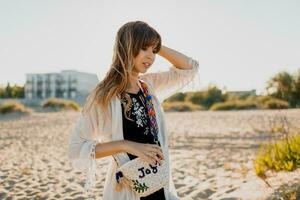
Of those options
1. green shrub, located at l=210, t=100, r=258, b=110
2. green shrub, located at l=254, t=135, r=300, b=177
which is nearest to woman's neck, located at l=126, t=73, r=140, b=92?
green shrub, located at l=254, t=135, r=300, b=177

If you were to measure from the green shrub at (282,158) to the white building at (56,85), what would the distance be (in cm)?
6999

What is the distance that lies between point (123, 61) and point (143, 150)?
460mm

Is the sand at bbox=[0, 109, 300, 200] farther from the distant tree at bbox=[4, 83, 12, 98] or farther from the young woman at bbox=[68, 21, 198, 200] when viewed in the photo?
the distant tree at bbox=[4, 83, 12, 98]

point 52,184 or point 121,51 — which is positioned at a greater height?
point 121,51

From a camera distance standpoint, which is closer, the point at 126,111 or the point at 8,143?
the point at 126,111

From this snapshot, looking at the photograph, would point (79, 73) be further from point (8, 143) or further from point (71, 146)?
point (71, 146)

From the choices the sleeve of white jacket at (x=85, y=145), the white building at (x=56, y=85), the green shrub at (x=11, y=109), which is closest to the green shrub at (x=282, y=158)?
the sleeve of white jacket at (x=85, y=145)

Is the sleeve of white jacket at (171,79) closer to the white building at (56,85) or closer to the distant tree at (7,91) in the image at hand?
the distant tree at (7,91)

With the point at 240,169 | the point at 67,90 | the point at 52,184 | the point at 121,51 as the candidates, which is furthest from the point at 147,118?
the point at 67,90

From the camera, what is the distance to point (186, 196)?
515cm

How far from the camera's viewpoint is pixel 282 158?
5.54 metres

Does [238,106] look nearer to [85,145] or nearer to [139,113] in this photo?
[139,113]

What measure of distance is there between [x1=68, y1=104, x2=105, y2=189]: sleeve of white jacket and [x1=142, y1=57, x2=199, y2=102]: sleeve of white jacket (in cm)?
53

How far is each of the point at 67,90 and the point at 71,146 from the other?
245ft
